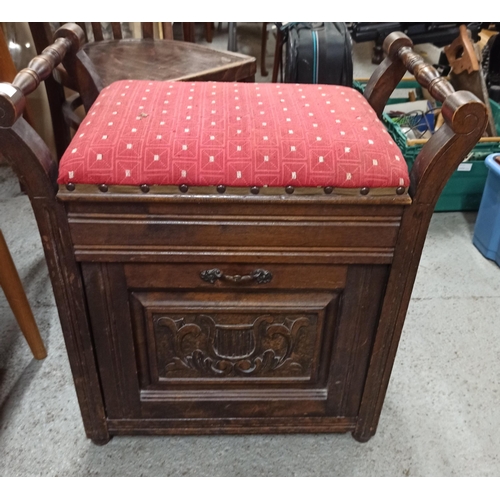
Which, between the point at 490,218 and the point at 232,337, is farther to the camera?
the point at 490,218

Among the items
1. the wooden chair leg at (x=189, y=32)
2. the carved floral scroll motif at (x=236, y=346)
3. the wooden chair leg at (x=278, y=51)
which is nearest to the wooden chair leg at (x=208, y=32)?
the wooden chair leg at (x=189, y=32)

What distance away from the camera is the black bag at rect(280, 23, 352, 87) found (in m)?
1.71

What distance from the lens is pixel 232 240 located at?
0.75 m

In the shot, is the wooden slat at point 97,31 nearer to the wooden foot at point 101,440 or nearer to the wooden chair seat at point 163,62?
the wooden chair seat at point 163,62

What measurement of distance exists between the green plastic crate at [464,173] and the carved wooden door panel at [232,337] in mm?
914

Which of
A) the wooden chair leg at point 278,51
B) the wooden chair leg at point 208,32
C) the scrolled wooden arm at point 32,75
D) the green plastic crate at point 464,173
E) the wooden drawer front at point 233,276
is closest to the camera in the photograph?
the scrolled wooden arm at point 32,75

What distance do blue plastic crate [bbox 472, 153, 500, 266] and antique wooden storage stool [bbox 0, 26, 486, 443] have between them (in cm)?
71

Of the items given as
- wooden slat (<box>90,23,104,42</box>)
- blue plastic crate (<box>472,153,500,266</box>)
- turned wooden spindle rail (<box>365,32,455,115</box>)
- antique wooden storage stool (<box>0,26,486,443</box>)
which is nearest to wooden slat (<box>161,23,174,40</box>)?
wooden slat (<box>90,23,104,42</box>)

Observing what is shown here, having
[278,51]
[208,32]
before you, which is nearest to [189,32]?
[278,51]

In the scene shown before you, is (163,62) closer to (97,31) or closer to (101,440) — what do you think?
(97,31)

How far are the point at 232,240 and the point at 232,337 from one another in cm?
21

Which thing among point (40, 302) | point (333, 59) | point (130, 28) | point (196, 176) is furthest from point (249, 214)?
point (130, 28)

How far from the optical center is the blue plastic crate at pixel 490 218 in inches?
60.1

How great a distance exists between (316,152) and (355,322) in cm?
31
